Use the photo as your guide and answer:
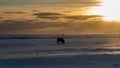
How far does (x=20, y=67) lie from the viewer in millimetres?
20891

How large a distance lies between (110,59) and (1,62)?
7251 mm

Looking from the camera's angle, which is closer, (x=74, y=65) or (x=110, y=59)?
(x=74, y=65)

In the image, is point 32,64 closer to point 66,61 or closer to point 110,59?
point 66,61

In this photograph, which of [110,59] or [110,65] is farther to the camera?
[110,59]

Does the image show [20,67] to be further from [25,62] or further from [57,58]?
[57,58]

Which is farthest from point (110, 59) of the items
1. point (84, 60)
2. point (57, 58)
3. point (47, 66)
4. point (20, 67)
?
point (20, 67)

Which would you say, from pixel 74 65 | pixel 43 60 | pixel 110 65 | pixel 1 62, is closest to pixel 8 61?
pixel 1 62

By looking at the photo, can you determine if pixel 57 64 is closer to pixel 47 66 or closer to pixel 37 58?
pixel 47 66

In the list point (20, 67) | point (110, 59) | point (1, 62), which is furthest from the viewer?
point (110, 59)

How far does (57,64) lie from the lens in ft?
72.6

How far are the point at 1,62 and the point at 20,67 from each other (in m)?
2.23

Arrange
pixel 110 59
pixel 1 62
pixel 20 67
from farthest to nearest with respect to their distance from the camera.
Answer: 1. pixel 110 59
2. pixel 1 62
3. pixel 20 67

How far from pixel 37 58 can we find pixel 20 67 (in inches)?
161

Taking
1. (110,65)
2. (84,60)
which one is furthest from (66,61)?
(110,65)
